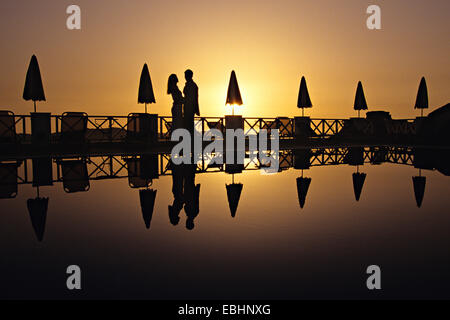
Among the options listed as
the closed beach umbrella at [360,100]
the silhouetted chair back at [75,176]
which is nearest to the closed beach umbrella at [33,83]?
the silhouetted chair back at [75,176]

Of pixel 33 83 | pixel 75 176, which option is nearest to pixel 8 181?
pixel 75 176

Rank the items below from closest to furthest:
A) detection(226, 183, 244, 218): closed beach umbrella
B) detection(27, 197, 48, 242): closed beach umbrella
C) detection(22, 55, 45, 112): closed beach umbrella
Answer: detection(27, 197, 48, 242): closed beach umbrella → detection(226, 183, 244, 218): closed beach umbrella → detection(22, 55, 45, 112): closed beach umbrella

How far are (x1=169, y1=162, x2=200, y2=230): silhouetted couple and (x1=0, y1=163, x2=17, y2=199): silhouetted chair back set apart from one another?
247 centimetres

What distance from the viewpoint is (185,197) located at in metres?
5.65

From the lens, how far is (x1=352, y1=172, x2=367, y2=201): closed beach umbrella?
6062 mm

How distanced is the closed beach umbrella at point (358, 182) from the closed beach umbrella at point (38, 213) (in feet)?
13.3

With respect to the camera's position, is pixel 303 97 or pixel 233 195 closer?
pixel 233 195

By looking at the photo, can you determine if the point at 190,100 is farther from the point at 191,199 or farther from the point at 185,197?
the point at 191,199

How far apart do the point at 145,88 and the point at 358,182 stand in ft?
34.3

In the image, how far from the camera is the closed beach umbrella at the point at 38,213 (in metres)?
3.90

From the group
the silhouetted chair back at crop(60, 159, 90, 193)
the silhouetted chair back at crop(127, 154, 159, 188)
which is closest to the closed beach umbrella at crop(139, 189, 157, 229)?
the silhouetted chair back at crop(127, 154, 159, 188)

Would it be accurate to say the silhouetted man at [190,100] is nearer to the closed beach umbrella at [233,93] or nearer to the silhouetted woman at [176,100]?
the silhouetted woman at [176,100]

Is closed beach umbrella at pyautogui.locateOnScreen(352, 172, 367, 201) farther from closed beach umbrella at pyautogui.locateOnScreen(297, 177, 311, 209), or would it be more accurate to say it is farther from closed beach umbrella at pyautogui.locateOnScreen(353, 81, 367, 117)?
closed beach umbrella at pyautogui.locateOnScreen(353, 81, 367, 117)

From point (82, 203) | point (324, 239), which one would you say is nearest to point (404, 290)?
point (324, 239)
